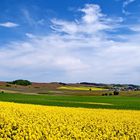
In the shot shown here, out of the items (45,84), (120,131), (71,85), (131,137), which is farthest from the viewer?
(71,85)

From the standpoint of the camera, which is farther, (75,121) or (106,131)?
(75,121)

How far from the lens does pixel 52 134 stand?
40.0ft

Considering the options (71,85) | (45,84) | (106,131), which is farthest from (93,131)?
(71,85)

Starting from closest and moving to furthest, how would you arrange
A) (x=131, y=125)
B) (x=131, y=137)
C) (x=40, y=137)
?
(x=40, y=137) → (x=131, y=137) → (x=131, y=125)

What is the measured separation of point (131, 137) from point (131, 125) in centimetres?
344

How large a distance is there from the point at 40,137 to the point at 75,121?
6581 millimetres

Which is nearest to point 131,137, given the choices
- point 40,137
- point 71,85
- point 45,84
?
point 40,137

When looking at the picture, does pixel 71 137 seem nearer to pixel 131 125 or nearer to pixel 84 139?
pixel 84 139

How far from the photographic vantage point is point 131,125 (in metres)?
17.5

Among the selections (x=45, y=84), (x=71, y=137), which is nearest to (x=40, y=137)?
(x=71, y=137)

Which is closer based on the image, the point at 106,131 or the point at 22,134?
the point at 22,134

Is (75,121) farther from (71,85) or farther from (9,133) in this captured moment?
(71,85)

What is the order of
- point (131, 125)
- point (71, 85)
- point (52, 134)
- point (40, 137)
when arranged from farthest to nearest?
1. point (71, 85)
2. point (131, 125)
3. point (52, 134)
4. point (40, 137)

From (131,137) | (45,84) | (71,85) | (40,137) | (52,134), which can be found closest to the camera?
(40,137)
